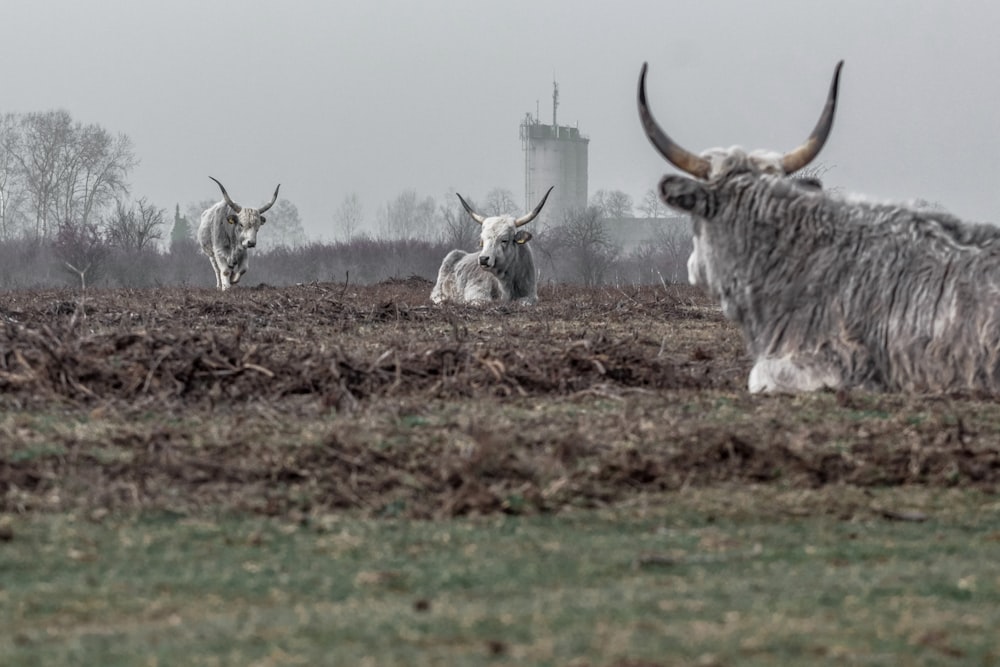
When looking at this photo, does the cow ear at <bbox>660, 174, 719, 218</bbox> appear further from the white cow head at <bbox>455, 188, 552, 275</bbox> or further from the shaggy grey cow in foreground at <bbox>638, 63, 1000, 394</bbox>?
the white cow head at <bbox>455, 188, 552, 275</bbox>

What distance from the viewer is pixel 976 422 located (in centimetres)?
818

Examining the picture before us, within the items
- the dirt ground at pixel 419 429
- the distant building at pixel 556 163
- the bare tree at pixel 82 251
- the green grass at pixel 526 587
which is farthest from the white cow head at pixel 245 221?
the distant building at pixel 556 163

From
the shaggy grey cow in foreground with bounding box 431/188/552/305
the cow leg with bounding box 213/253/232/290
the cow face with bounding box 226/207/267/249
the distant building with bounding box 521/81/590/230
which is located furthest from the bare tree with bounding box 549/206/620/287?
the distant building with bounding box 521/81/590/230

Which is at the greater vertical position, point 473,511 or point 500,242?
point 500,242

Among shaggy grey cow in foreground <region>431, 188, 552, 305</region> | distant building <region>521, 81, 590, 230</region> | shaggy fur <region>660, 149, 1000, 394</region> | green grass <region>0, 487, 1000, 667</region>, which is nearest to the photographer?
green grass <region>0, 487, 1000, 667</region>

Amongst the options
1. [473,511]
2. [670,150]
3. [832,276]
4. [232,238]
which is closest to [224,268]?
[232,238]

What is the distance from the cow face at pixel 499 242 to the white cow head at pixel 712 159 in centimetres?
1272

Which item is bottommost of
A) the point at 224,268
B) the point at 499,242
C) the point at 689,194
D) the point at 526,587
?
the point at 526,587

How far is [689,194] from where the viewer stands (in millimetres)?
10125

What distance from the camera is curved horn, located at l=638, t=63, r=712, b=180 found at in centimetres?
1027

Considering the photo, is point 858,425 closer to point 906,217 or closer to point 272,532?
point 906,217

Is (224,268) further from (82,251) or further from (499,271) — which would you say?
(82,251)

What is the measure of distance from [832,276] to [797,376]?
704mm

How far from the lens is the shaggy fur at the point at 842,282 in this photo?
9250mm
